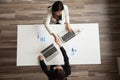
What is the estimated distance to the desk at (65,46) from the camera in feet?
5.69

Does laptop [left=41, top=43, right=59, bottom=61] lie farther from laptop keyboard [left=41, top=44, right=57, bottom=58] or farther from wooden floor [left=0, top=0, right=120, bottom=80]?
wooden floor [left=0, top=0, right=120, bottom=80]

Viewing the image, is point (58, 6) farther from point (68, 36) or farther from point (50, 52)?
point (50, 52)

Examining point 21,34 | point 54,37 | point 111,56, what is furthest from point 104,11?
point 21,34

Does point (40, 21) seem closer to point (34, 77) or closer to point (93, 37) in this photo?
A: point (34, 77)

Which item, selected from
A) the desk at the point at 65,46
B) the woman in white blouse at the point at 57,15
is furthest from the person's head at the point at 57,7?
the desk at the point at 65,46

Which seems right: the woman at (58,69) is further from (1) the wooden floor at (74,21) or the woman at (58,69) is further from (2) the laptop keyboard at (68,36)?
(1) the wooden floor at (74,21)

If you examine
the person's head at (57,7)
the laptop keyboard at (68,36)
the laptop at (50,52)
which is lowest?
the laptop at (50,52)

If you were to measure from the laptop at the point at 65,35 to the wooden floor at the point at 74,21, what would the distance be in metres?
0.59

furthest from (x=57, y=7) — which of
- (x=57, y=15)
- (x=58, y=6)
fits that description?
(x=57, y=15)

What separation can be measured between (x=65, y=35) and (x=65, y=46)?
0.09m

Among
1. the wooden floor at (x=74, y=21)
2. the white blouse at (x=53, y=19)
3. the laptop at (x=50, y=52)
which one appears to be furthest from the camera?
the wooden floor at (x=74, y=21)

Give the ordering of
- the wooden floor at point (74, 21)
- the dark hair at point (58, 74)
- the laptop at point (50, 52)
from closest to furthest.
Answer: the dark hair at point (58, 74) → the laptop at point (50, 52) → the wooden floor at point (74, 21)

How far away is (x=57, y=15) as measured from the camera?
1868 millimetres

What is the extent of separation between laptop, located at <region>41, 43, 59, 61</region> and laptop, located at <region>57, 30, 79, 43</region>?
0.34 feet
